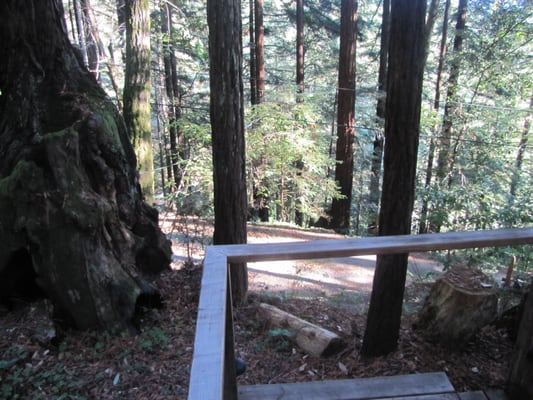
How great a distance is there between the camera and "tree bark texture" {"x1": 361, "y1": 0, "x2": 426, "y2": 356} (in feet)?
8.38

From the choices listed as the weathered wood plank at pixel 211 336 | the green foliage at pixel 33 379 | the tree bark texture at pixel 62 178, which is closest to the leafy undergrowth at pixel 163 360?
the green foliage at pixel 33 379

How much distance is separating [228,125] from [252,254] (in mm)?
2725

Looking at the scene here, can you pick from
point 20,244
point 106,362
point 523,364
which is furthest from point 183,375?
point 523,364

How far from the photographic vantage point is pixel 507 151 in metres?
12.2

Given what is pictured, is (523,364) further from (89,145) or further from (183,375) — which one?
(89,145)

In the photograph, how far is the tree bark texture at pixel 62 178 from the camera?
3.23 m

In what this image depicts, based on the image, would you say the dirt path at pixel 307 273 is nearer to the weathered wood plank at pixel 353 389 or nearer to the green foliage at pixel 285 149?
the green foliage at pixel 285 149

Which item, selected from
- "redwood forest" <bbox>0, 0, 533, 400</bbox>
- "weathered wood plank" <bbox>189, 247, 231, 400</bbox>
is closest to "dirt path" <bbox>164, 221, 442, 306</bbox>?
"redwood forest" <bbox>0, 0, 533, 400</bbox>

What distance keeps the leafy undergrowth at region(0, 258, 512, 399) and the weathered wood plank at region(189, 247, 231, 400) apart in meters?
1.72

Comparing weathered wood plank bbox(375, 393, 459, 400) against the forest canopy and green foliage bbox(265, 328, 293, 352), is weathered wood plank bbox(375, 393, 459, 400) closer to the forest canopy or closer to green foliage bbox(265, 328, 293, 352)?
green foliage bbox(265, 328, 293, 352)

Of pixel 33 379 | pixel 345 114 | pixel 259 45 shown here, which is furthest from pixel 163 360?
pixel 259 45

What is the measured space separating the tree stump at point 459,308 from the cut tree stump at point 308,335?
0.88 meters

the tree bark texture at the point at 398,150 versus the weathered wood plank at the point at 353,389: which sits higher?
the tree bark texture at the point at 398,150

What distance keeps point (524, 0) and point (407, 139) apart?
35.7 ft
